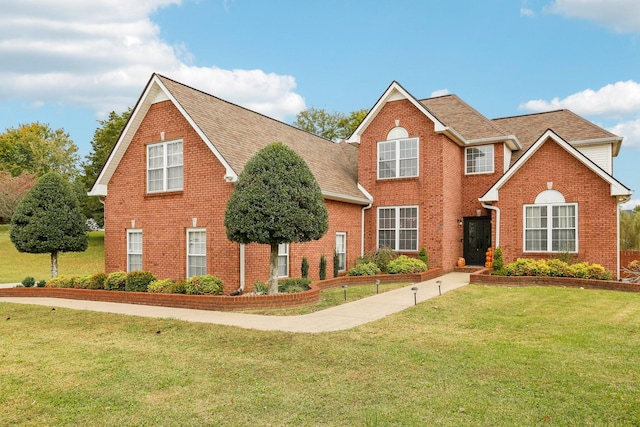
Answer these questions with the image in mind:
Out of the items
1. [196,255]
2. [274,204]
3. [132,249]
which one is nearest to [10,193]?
[132,249]

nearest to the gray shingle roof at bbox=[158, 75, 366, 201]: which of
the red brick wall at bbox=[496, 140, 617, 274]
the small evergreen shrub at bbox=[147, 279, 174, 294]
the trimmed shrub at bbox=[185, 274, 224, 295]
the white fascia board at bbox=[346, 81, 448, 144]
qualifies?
the white fascia board at bbox=[346, 81, 448, 144]

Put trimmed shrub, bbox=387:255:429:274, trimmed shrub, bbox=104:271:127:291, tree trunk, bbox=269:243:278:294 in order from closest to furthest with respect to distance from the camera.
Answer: tree trunk, bbox=269:243:278:294
trimmed shrub, bbox=104:271:127:291
trimmed shrub, bbox=387:255:429:274

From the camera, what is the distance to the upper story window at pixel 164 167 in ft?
53.5

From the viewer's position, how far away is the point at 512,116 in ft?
81.9

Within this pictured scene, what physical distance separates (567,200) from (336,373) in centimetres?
1427

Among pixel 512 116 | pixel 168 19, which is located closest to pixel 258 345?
pixel 168 19

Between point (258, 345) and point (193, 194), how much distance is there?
8.66 m

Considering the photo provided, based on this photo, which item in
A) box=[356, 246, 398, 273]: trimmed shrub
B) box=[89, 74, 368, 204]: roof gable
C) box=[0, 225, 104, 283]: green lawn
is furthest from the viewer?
box=[0, 225, 104, 283]: green lawn

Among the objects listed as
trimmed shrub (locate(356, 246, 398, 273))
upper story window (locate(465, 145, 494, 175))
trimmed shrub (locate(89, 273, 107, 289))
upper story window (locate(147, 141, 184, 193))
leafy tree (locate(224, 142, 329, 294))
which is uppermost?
upper story window (locate(465, 145, 494, 175))

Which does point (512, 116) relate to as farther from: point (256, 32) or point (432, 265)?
point (256, 32)

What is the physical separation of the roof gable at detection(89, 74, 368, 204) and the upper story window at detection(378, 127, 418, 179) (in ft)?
5.30

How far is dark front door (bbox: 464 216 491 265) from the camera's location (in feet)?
69.6

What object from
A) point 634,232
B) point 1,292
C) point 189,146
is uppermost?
point 189,146

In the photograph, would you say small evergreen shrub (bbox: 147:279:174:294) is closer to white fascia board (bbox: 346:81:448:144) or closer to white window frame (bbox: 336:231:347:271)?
white window frame (bbox: 336:231:347:271)
